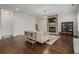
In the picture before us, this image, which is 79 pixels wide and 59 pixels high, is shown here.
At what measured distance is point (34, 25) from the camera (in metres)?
2.64

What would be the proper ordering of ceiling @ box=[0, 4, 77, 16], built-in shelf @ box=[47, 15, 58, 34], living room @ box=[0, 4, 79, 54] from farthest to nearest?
built-in shelf @ box=[47, 15, 58, 34] < living room @ box=[0, 4, 79, 54] < ceiling @ box=[0, 4, 77, 16]

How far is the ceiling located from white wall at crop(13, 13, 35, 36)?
5.5 inches

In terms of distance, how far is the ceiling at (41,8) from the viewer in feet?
7.72

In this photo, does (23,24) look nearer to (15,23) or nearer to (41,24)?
(15,23)

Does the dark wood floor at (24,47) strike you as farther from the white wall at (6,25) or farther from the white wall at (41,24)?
the white wall at (41,24)

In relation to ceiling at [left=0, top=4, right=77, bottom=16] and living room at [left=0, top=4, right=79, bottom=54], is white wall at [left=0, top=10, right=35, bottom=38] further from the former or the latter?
ceiling at [left=0, top=4, right=77, bottom=16]

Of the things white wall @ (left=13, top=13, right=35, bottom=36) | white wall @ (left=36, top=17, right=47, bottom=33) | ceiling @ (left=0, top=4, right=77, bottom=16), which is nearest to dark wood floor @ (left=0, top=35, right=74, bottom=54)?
white wall @ (left=13, top=13, right=35, bottom=36)

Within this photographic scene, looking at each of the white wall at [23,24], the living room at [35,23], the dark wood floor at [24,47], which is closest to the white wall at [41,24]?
the living room at [35,23]

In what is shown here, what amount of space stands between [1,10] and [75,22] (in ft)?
6.07

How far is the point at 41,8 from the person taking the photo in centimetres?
249

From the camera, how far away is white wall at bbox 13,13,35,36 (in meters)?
2.62

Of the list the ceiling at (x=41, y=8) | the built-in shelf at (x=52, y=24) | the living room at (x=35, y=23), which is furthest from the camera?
the built-in shelf at (x=52, y=24)

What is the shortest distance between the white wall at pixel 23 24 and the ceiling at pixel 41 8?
141 millimetres

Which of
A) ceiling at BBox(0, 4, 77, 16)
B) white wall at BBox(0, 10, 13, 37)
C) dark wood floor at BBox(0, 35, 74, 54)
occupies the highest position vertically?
ceiling at BBox(0, 4, 77, 16)
